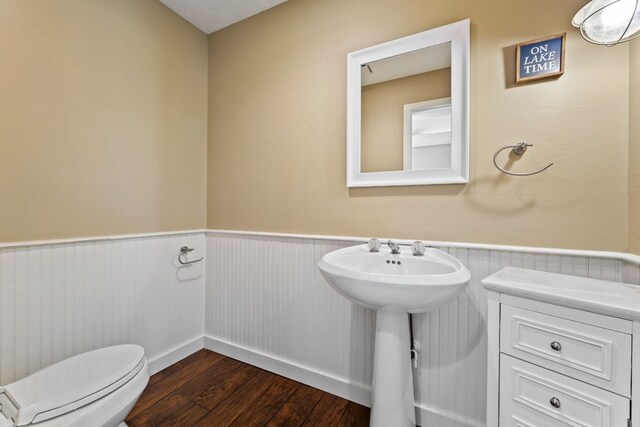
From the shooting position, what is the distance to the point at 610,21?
35.6 inches

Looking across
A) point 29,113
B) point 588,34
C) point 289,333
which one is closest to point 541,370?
point 588,34

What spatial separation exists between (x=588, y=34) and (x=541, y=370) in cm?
116

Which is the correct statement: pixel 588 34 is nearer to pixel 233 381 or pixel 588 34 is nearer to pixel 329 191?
pixel 329 191

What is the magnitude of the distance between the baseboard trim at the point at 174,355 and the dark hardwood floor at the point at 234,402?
0.04 metres

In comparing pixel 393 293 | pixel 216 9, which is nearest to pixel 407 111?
pixel 393 293

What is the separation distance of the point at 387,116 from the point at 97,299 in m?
1.90

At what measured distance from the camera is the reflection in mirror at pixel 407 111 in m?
1.32

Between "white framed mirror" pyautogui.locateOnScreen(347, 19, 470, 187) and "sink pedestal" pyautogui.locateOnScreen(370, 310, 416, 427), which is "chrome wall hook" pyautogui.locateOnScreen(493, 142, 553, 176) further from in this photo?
"sink pedestal" pyautogui.locateOnScreen(370, 310, 416, 427)

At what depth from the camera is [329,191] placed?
1610 millimetres

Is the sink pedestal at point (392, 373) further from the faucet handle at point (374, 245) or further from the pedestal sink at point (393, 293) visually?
the faucet handle at point (374, 245)

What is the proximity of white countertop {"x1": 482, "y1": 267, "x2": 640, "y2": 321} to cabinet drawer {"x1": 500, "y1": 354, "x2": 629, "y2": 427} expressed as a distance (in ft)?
0.74

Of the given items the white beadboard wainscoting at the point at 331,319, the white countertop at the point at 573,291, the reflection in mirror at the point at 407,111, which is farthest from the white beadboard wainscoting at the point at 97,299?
the white countertop at the point at 573,291

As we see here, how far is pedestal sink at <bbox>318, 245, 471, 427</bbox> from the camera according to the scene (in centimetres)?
90

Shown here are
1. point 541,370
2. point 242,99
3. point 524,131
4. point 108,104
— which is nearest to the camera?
point 541,370
